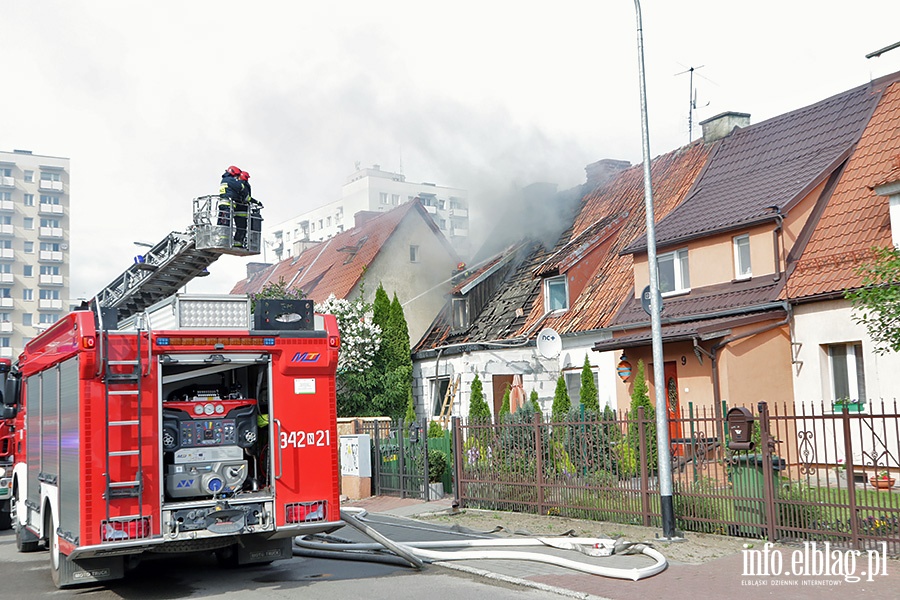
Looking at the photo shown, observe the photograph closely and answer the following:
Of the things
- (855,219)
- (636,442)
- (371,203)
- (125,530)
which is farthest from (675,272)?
(371,203)

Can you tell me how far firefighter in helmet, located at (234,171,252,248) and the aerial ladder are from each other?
0.19ft

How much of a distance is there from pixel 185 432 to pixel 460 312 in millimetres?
21090

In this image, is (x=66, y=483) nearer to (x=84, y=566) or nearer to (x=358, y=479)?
(x=84, y=566)

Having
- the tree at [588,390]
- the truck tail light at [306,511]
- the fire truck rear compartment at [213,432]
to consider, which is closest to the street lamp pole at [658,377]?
the truck tail light at [306,511]

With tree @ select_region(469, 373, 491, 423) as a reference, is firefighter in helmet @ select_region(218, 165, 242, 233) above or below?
above

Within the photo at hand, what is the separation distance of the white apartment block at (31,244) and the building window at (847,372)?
3850 inches

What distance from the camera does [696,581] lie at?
381 inches

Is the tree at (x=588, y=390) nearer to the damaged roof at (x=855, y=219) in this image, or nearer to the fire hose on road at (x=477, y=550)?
the damaged roof at (x=855, y=219)

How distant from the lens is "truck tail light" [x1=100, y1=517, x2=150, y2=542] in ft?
29.7

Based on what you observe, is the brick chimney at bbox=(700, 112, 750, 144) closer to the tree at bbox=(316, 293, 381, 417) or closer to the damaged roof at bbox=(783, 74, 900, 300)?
the damaged roof at bbox=(783, 74, 900, 300)

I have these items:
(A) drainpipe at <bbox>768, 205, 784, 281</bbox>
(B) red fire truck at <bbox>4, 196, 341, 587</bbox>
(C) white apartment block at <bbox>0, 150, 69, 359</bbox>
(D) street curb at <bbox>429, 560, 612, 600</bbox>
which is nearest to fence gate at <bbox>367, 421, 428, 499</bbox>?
(D) street curb at <bbox>429, 560, 612, 600</bbox>

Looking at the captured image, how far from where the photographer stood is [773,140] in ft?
78.0

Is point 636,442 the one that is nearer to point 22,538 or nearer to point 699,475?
point 699,475

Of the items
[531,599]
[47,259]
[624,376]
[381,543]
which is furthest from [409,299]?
[47,259]
